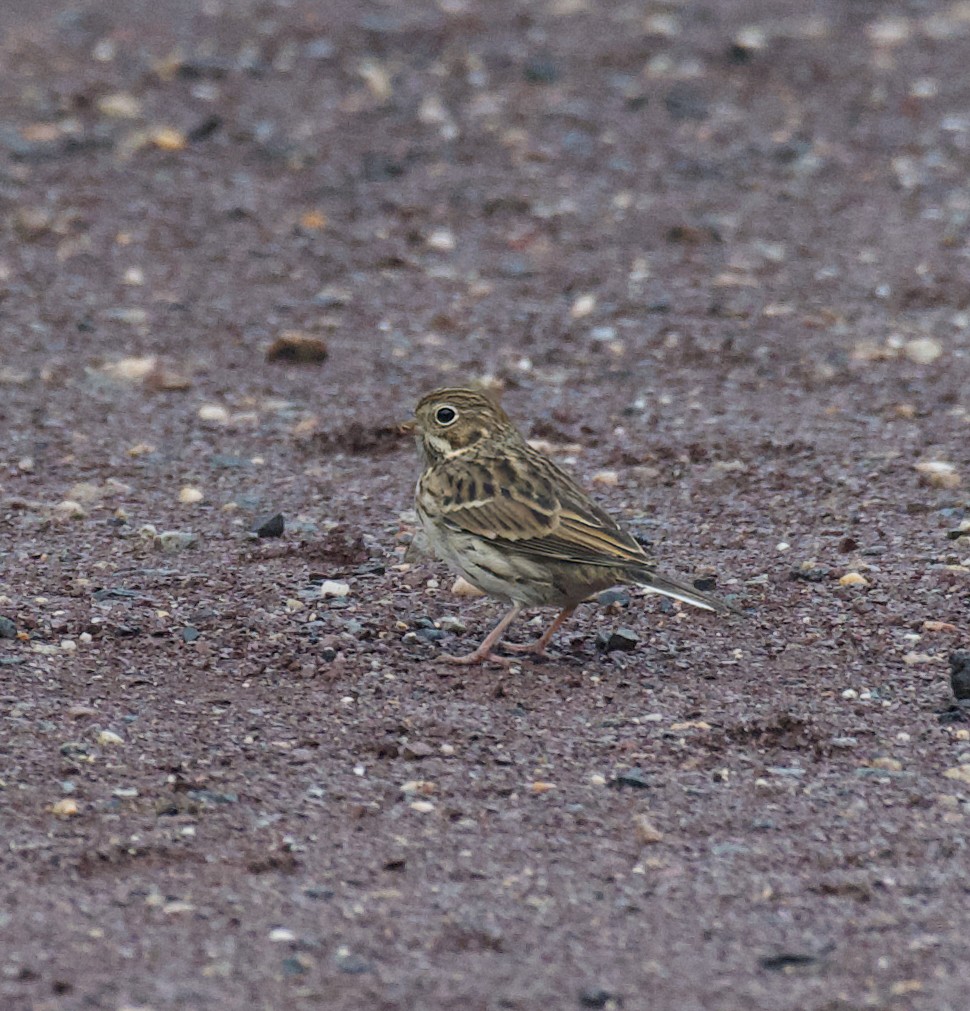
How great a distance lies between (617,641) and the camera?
657cm

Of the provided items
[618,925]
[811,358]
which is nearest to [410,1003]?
[618,925]

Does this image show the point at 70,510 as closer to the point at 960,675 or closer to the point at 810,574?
the point at 810,574

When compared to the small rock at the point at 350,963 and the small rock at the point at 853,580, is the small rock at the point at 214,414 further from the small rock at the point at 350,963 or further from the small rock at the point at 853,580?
the small rock at the point at 350,963

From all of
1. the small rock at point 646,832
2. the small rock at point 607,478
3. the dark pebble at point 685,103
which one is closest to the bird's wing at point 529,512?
the small rock at point 646,832

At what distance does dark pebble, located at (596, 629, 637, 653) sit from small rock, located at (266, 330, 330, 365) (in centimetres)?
370

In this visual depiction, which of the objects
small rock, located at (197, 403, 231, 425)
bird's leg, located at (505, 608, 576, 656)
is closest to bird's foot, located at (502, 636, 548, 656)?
bird's leg, located at (505, 608, 576, 656)

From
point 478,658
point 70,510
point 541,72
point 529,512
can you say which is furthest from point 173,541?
point 541,72

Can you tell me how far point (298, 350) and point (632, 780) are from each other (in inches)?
193

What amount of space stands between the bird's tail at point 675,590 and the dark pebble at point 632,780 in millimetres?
764

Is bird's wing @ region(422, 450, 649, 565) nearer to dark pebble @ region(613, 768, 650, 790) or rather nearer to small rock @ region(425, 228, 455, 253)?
dark pebble @ region(613, 768, 650, 790)

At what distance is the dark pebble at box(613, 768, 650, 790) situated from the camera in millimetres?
5414

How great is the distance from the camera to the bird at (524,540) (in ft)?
20.5

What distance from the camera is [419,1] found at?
15.7m

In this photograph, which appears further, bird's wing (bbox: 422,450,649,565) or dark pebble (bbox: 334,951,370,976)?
bird's wing (bbox: 422,450,649,565)
